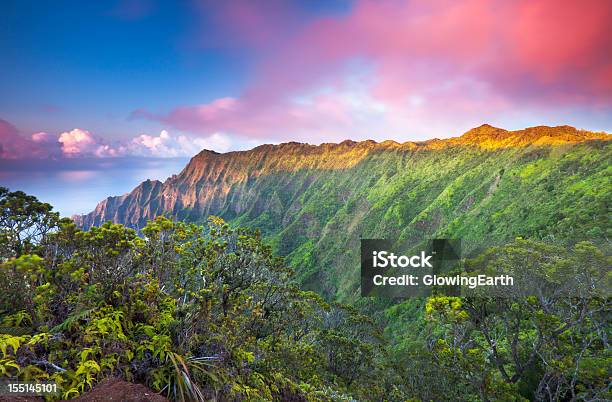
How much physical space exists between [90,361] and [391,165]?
485ft

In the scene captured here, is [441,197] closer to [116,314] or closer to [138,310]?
[138,310]

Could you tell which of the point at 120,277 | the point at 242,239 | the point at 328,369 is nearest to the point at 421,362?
the point at 328,369

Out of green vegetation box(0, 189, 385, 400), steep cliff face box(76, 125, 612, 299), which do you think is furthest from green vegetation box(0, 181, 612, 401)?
steep cliff face box(76, 125, 612, 299)

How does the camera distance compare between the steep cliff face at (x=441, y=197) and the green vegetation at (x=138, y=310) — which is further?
the steep cliff face at (x=441, y=197)

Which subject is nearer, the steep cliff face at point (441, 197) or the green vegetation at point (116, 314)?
the green vegetation at point (116, 314)

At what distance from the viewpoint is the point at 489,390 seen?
407 inches

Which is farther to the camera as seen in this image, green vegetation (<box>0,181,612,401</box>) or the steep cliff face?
the steep cliff face

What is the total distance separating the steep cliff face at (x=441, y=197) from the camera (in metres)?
54.9

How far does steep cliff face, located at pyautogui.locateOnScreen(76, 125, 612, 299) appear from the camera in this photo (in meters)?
54.9

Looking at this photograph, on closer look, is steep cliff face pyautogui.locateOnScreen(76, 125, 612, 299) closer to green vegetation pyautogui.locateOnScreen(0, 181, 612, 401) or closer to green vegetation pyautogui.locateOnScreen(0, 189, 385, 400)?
green vegetation pyautogui.locateOnScreen(0, 181, 612, 401)

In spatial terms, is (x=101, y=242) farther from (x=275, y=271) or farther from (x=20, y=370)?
(x=275, y=271)

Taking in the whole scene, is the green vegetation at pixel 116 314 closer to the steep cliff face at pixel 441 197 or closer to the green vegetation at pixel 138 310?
the green vegetation at pixel 138 310

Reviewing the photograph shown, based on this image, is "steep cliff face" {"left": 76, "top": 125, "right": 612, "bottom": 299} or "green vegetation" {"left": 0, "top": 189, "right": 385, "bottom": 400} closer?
"green vegetation" {"left": 0, "top": 189, "right": 385, "bottom": 400}

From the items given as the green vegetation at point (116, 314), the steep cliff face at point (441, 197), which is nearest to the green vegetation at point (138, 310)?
the green vegetation at point (116, 314)
